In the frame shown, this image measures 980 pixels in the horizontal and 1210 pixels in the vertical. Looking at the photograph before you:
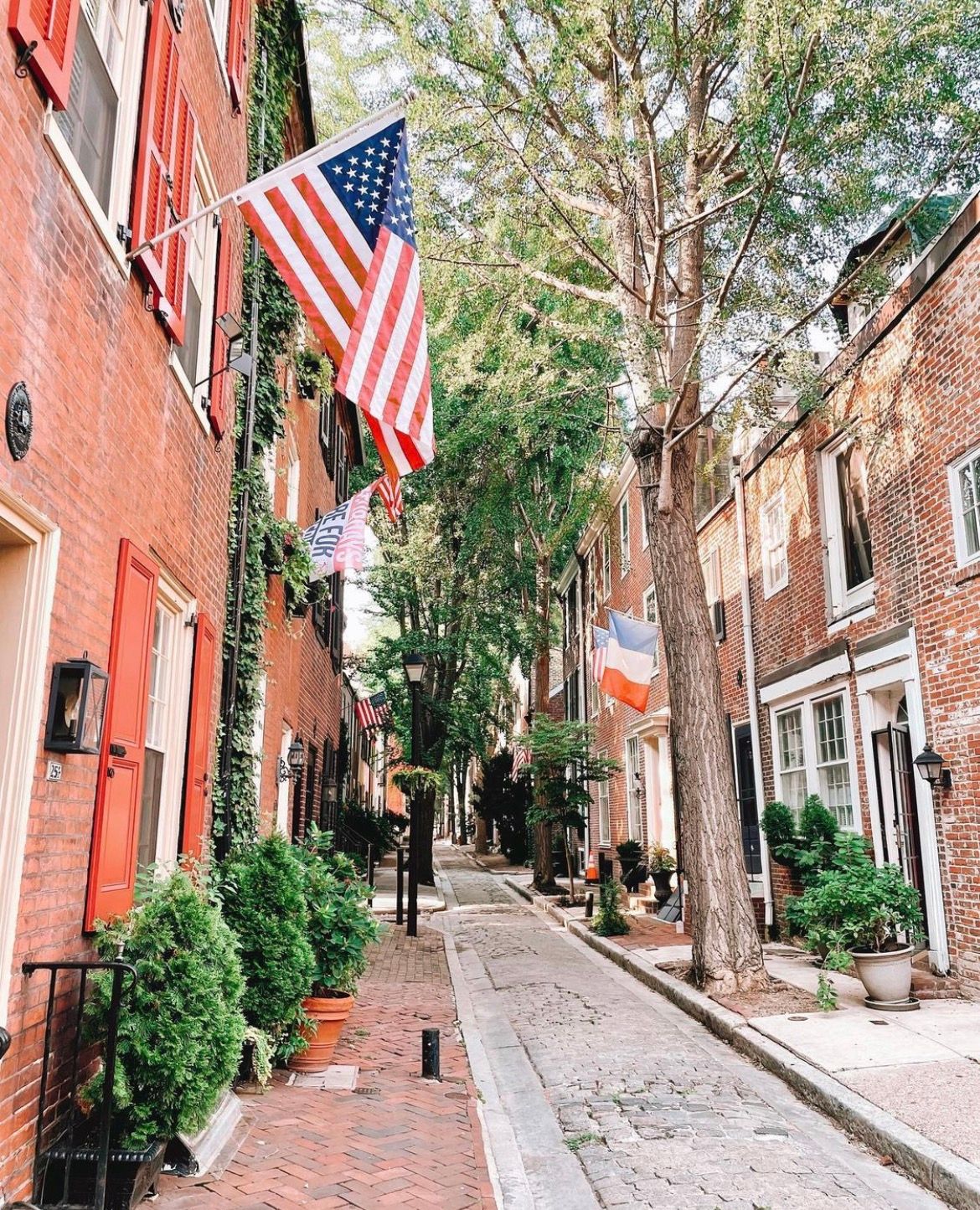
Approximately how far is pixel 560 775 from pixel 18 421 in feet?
59.0

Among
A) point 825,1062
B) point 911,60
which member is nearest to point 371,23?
point 911,60

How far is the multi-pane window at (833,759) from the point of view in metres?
11.1

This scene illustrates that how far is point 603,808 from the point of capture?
82.8 feet

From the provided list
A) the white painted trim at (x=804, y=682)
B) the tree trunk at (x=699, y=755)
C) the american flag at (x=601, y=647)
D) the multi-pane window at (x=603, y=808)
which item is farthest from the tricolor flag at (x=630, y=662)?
the multi-pane window at (x=603, y=808)

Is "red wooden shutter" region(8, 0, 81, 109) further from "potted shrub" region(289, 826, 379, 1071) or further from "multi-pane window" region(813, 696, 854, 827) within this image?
"multi-pane window" region(813, 696, 854, 827)

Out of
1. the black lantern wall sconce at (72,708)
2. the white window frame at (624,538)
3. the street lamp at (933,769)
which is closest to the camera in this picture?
the black lantern wall sconce at (72,708)

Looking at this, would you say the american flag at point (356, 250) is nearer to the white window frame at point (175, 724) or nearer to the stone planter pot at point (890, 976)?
the white window frame at point (175, 724)

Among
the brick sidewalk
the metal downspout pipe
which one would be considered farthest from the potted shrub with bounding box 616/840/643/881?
the brick sidewalk

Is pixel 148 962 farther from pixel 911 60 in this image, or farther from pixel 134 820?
pixel 911 60

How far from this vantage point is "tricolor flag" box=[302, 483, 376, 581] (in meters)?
11.7

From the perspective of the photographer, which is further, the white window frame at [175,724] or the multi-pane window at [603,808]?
the multi-pane window at [603,808]

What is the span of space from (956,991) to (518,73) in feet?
34.4

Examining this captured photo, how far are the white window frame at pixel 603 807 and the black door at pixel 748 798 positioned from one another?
9.61 metres

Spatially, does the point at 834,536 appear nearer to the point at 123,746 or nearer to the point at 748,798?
the point at 748,798
